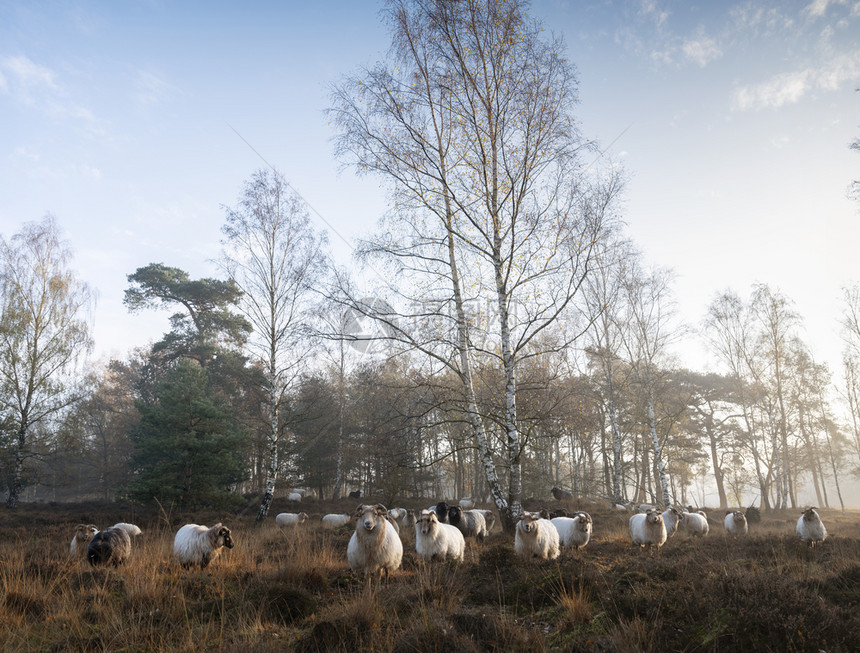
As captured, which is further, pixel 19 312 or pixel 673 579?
pixel 19 312

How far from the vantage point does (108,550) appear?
28.3 feet

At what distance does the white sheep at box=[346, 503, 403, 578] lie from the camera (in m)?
Answer: 7.21

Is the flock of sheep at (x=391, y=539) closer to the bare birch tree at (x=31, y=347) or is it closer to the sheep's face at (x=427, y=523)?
the sheep's face at (x=427, y=523)

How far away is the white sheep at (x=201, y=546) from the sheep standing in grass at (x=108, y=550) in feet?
3.94

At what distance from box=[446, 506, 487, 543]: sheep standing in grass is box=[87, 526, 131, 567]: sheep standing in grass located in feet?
26.3

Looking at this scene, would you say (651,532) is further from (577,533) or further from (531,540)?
(531,540)

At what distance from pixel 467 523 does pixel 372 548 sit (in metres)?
6.55

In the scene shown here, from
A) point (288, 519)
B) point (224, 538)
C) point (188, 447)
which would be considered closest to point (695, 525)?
point (224, 538)

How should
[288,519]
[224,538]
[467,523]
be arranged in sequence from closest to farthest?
[224,538] < [467,523] < [288,519]

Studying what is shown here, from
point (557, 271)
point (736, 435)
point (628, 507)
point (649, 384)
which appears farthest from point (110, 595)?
point (736, 435)

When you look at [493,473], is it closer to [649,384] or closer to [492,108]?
[492,108]

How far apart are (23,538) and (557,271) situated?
18.6m

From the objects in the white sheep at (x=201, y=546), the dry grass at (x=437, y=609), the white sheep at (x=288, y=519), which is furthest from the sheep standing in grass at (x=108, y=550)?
the white sheep at (x=288, y=519)

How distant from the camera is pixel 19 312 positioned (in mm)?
24547
